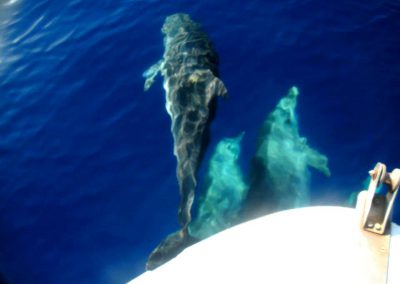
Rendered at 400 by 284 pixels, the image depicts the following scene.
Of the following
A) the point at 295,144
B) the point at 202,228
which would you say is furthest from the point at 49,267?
the point at 295,144

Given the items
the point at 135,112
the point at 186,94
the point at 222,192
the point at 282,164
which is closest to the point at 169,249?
the point at 222,192

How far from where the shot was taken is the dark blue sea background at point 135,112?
31.0 feet

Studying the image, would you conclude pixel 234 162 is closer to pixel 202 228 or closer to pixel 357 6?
pixel 202 228

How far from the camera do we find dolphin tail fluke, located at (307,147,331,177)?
955 centimetres

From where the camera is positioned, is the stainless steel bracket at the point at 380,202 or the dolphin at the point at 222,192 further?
the dolphin at the point at 222,192

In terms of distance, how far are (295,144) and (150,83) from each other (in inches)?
154

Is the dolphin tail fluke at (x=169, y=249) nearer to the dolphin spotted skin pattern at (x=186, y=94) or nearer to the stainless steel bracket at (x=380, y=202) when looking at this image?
the dolphin spotted skin pattern at (x=186, y=94)

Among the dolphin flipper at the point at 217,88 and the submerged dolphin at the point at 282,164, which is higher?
the dolphin flipper at the point at 217,88

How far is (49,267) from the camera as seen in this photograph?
9.17 m

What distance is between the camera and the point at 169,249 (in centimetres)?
813

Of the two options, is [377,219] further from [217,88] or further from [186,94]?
[186,94]

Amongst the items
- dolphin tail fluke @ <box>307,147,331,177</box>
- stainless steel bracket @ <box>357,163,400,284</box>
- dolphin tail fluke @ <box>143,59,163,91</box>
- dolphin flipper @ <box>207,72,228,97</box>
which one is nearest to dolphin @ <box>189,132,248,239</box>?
dolphin flipper @ <box>207,72,228,97</box>

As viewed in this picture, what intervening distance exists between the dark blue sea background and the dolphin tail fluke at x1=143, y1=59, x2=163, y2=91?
0.32 metres

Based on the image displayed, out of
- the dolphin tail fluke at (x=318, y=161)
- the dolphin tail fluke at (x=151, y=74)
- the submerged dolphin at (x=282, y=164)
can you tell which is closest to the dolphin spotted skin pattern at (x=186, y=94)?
the dolphin tail fluke at (x=151, y=74)
